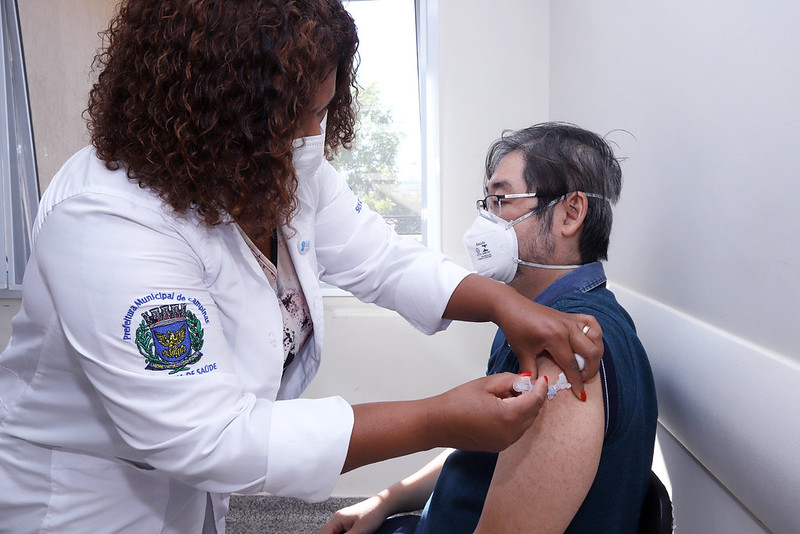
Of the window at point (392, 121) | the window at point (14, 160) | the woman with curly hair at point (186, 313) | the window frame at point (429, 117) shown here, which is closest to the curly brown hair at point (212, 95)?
the woman with curly hair at point (186, 313)

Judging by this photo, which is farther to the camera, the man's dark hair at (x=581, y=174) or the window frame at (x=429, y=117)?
the window frame at (x=429, y=117)

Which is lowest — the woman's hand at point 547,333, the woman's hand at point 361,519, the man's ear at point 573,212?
the woman's hand at point 361,519

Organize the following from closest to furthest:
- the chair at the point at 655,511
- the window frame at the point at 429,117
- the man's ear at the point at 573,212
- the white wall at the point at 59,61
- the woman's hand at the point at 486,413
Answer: the woman's hand at the point at 486,413, the chair at the point at 655,511, the man's ear at the point at 573,212, the window frame at the point at 429,117, the white wall at the point at 59,61

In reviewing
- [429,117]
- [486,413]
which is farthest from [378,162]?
[486,413]

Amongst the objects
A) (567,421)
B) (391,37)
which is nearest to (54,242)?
(567,421)

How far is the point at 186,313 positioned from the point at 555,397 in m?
0.56

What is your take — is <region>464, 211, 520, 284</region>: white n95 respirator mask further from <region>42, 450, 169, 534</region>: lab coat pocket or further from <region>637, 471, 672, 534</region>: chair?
<region>42, 450, 169, 534</region>: lab coat pocket

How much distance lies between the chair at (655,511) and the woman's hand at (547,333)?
0.66 ft

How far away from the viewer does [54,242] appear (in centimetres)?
81

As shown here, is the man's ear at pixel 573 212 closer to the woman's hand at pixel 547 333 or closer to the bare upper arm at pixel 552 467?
the woman's hand at pixel 547 333

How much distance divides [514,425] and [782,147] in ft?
1.72

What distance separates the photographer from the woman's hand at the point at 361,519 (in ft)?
4.53

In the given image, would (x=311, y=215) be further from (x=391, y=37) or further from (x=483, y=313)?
(x=391, y=37)

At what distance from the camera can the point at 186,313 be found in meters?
0.83
